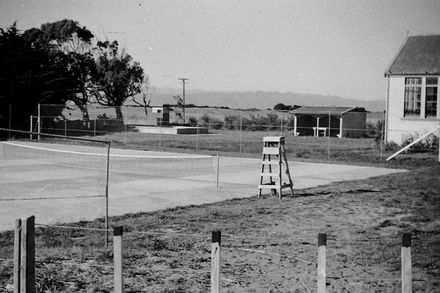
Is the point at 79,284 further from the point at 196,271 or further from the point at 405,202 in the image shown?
the point at 405,202

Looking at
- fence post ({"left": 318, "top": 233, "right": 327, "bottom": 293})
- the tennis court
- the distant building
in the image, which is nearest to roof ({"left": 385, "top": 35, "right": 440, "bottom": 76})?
the distant building

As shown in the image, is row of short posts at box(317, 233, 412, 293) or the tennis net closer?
row of short posts at box(317, 233, 412, 293)

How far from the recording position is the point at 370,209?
12.6 metres

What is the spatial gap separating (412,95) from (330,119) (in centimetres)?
2413

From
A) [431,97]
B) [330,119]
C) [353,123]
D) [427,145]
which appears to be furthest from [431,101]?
[330,119]

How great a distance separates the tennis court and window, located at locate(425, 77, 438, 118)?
7.34 metres

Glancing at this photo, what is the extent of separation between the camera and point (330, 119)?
53969mm

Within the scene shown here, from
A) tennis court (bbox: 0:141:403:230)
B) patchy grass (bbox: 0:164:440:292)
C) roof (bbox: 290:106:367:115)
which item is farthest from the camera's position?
roof (bbox: 290:106:367:115)

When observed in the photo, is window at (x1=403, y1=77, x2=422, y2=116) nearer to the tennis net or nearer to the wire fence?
the wire fence

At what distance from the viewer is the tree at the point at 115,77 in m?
64.2

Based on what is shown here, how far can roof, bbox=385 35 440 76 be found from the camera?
97.9ft

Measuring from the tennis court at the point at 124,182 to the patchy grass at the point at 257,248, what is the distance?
117 centimetres

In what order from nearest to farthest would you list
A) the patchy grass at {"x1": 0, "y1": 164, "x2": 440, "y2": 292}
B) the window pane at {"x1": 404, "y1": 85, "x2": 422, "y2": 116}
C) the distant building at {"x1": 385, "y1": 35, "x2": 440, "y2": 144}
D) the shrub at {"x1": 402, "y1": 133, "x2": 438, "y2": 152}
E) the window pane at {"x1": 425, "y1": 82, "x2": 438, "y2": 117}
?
the patchy grass at {"x1": 0, "y1": 164, "x2": 440, "y2": 292} < the shrub at {"x1": 402, "y1": 133, "x2": 438, "y2": 152} < the window pane at {"x1": 425, "y1": 82, "x2": 438, "y2": 117} < the distant building at {"x1": 385, "y1": 35, "x2": 440, "y2": 144} < the window pane at {"x1": 404, "y1": 85, "x2": 422, "y2": 116}

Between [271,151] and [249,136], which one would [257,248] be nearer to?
[271,151]
